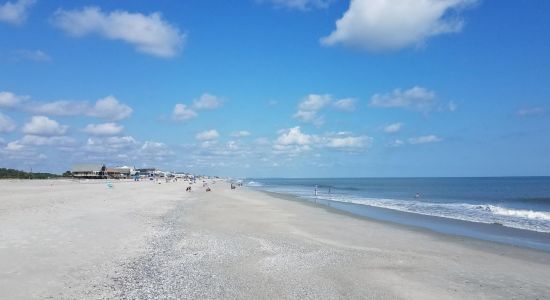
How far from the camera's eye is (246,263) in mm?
12859

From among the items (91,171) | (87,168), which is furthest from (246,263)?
(87,168)

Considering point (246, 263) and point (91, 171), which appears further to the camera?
point (91, 171)

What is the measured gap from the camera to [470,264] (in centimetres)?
1360

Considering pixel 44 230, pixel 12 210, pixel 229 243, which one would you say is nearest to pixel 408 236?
pixel 229 243

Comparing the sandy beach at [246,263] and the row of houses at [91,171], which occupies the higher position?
the row of houses at [91,171]

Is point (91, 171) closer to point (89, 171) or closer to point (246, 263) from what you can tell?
point (89, 171)

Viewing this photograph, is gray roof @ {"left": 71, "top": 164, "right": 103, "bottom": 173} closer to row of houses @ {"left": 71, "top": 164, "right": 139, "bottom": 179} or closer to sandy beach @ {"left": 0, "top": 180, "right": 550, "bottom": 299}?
row of houses @ {"left": 71, "top": 164, "right": 139, "bottom": 179}

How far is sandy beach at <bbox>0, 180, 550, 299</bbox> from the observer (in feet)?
31.5

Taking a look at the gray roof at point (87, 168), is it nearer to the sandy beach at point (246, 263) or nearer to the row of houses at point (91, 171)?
the row of houses at point (91, 171)

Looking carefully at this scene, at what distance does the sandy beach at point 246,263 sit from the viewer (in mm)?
9602

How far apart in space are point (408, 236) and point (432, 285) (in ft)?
31.5

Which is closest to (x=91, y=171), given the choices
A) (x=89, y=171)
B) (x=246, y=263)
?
(x=89, y=171)

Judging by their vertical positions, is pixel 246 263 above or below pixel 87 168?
below

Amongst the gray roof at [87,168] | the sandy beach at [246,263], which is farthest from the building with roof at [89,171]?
the sandy beach at [246,263]
